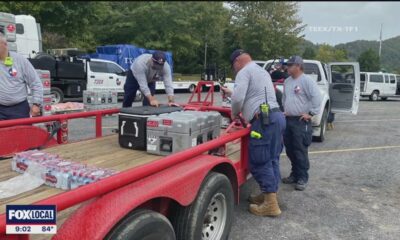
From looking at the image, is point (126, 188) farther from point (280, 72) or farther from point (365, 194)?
point (280, 72)

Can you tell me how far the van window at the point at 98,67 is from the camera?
16.0m

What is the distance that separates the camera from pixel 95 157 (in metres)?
3.60

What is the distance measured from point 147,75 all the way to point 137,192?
350 centimetres

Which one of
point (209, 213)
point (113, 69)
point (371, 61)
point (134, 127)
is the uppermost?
point (371, 61)

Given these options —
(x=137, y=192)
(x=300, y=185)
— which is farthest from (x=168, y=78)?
(x=137, y=192)

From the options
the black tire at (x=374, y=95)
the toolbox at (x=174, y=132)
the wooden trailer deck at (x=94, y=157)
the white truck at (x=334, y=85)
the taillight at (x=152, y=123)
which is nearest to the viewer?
the wooden trailer deck at (x=94, y=157)

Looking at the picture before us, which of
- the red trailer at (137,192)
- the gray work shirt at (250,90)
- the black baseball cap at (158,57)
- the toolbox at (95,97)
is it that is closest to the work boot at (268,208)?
the red trailer at (137,192)

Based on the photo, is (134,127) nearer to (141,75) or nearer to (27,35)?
(141,75)

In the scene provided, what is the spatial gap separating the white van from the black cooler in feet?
77.4

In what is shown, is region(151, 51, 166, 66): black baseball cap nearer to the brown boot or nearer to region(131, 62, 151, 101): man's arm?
region(131, 62, 151, 101): man's arm

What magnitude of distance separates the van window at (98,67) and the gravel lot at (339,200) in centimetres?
796

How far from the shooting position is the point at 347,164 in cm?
676

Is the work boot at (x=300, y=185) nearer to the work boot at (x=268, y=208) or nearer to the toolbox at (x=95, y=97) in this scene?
the work boot at (x=268, y=208)

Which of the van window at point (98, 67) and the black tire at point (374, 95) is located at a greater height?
the van window at point (98, 67)
